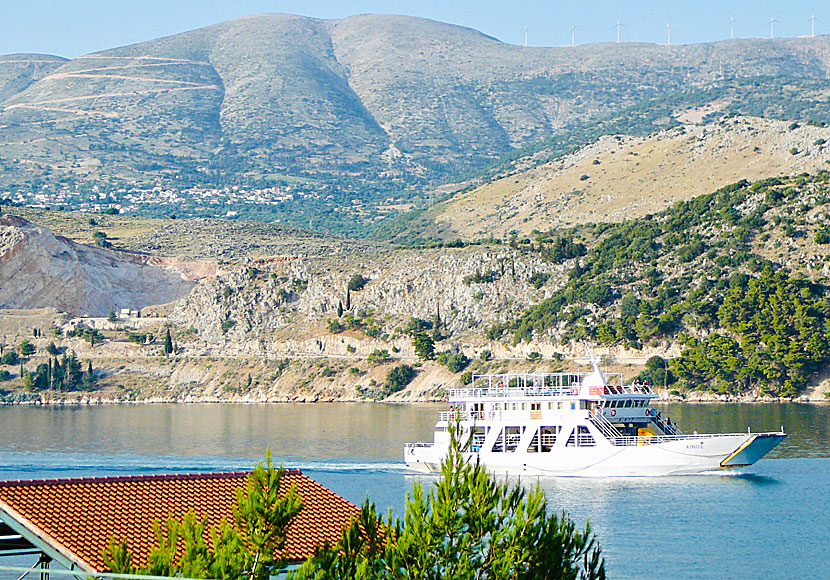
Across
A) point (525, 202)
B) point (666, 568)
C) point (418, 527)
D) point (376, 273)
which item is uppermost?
point (525, 202)

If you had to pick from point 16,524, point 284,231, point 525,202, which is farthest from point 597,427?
point 284,231

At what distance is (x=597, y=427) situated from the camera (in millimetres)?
62344

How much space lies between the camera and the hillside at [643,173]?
153250 mm

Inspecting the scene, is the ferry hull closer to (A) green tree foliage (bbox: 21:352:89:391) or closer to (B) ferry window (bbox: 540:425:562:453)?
(B) ferry window (bbox: 540:425:562:453)

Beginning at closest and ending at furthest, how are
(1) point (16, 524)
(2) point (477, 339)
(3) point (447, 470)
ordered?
(1) point (16, 524), (3) point (447, 470), (2) point (477, 339)

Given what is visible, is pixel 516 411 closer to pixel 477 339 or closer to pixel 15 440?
pixel 15 440

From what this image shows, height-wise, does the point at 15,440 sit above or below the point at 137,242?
below

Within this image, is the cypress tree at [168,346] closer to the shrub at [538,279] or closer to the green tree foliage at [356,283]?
the green tree foliage at [356,283]

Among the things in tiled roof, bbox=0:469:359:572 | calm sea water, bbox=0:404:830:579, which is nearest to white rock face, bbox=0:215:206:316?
calm sea water, bbox=0:404:830:579

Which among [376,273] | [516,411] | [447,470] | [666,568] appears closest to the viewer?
[447,470]

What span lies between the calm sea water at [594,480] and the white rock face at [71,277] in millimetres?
52213

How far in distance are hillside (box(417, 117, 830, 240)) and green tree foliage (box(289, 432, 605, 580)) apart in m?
129

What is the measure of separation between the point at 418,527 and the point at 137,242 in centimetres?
16732

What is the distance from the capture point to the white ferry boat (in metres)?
60.3
